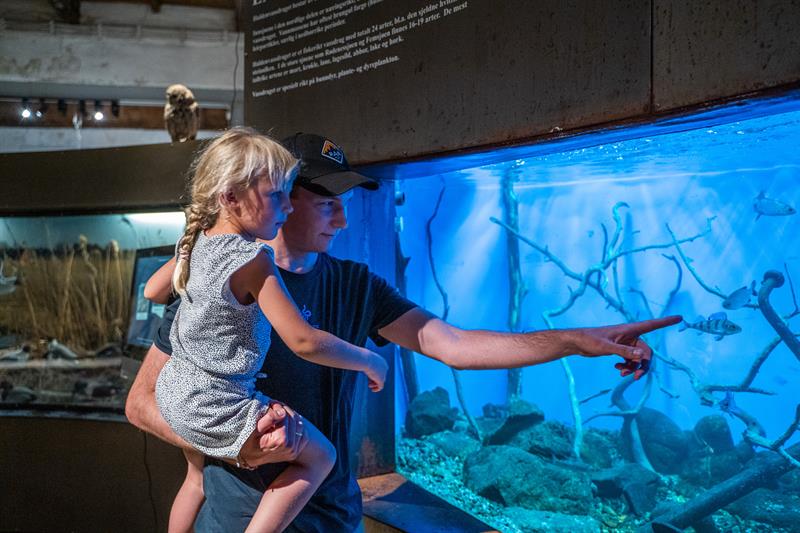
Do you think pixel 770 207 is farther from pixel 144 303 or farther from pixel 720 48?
pixel 144 303

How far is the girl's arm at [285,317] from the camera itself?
5.59ft

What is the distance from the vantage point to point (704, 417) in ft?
13.9

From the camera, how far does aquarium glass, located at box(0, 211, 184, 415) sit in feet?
15.1

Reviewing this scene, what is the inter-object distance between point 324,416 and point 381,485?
1732mm

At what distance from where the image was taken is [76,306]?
199 inches

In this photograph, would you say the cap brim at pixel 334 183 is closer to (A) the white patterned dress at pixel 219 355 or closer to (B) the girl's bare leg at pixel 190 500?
(A) the white patterned dress at pixel 219 355

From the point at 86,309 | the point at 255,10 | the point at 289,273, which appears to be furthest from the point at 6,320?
the point at 289,273

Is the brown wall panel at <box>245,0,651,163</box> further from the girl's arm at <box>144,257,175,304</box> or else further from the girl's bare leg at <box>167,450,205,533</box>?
the girl's bare leg at <box>167,450,205,533</box>

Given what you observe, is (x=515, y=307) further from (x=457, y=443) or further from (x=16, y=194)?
(x=16, y=194)

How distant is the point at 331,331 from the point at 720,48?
134cm

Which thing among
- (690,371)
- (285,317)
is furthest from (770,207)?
(285,317)

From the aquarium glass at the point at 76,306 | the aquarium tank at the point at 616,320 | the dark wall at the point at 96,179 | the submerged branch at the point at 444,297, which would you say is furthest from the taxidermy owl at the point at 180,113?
the aquarium tank at the point at 616,320

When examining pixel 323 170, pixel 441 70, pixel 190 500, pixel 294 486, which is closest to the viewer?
pixel 294 486

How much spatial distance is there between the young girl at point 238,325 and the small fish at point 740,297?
9.69 ft
